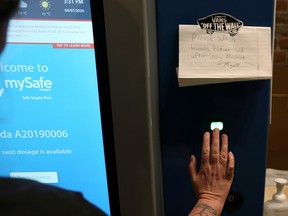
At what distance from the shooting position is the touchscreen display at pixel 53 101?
53cm

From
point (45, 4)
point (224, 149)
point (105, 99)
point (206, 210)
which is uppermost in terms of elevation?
point (45, 4)

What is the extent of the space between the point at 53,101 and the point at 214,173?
1.31ft

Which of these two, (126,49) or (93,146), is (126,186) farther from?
(126,49)

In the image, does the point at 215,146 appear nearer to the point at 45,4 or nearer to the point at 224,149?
the point at 224,149

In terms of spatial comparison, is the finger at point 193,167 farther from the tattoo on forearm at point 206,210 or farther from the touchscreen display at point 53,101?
the touchscreen display at point 53,101

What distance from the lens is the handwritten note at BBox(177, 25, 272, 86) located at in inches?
26.9

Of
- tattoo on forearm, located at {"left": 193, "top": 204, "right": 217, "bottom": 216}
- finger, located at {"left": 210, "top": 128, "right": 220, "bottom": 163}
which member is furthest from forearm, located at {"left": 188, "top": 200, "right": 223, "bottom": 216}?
finger, located at {"left": 210, "top": 128, "right": 220, "bottom": 163}

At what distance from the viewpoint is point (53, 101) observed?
22.5 inches

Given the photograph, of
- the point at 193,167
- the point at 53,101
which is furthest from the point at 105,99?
the point at 193,167

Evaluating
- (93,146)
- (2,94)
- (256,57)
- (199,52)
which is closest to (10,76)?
(2,94)

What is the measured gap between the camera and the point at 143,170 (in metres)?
0.60

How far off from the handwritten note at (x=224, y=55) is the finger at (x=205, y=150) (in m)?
0.13

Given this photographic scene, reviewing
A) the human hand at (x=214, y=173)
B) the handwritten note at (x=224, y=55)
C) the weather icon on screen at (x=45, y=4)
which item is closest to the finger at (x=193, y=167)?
the human hand at (x=214, y=173)

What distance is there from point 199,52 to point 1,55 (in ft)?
1.25
